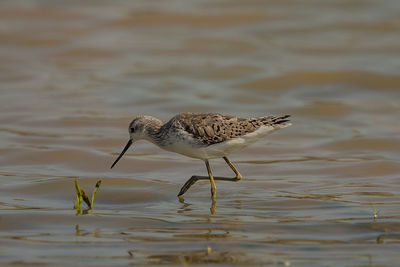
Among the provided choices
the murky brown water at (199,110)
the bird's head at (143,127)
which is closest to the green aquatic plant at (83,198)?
the murky brown water at (199,110)

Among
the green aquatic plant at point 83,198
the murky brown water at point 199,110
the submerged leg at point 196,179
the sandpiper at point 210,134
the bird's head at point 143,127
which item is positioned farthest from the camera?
the bird's head at point 143,127

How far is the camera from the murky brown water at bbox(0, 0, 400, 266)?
26.0 ft

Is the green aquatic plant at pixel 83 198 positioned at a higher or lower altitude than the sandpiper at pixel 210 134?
Answer: lower

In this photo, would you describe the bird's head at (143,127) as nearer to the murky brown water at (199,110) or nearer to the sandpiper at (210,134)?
the sandpiper at (210,134)

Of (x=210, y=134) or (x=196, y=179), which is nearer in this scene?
(x=210, y=134)

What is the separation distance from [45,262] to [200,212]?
8.34 feet

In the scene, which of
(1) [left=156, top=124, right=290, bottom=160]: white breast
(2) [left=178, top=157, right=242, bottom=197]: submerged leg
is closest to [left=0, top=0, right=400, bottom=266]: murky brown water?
(2) [left=178, top=157, right=242, bottom=197]: submerged leg

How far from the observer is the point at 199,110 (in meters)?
14.8

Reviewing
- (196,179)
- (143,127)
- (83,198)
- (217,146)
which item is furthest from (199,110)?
(83,198)

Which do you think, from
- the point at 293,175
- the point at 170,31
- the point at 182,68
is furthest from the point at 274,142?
the point at 170,31

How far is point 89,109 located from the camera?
586 inches

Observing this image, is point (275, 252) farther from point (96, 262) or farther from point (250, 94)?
point (250, 94)

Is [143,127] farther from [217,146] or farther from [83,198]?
[83,198]

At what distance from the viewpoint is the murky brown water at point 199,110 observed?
7.91 meters
